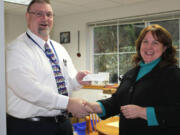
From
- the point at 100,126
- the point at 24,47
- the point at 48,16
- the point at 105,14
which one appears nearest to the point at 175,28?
the point at 105,14

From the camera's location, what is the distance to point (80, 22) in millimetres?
5043

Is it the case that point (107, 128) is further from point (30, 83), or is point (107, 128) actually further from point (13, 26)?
point (13, 26)

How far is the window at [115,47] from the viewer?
443 centimetres

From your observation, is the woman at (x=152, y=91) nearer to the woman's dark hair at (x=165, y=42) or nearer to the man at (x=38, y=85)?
the woman's dark hair at (x=165, y=42)

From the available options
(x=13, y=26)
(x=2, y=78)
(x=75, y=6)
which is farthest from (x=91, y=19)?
(x=2, y=78)

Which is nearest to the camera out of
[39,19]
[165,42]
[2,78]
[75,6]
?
[2,78]

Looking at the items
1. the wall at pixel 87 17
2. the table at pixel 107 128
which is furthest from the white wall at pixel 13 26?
the table at pixel 107 128

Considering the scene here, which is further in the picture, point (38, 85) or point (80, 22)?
point (80, 22)

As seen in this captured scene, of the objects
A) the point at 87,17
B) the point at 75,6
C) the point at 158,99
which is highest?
the point at 75,6

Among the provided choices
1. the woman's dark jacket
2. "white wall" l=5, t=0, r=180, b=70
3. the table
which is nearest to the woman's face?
the woman's dark jacket

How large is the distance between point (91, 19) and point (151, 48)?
3.36 meters

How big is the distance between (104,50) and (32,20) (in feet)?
10.3

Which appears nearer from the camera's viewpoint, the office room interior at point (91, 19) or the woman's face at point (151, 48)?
the woman's face at point (151, 48)

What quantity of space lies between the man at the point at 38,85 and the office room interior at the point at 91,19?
7.15 feet
